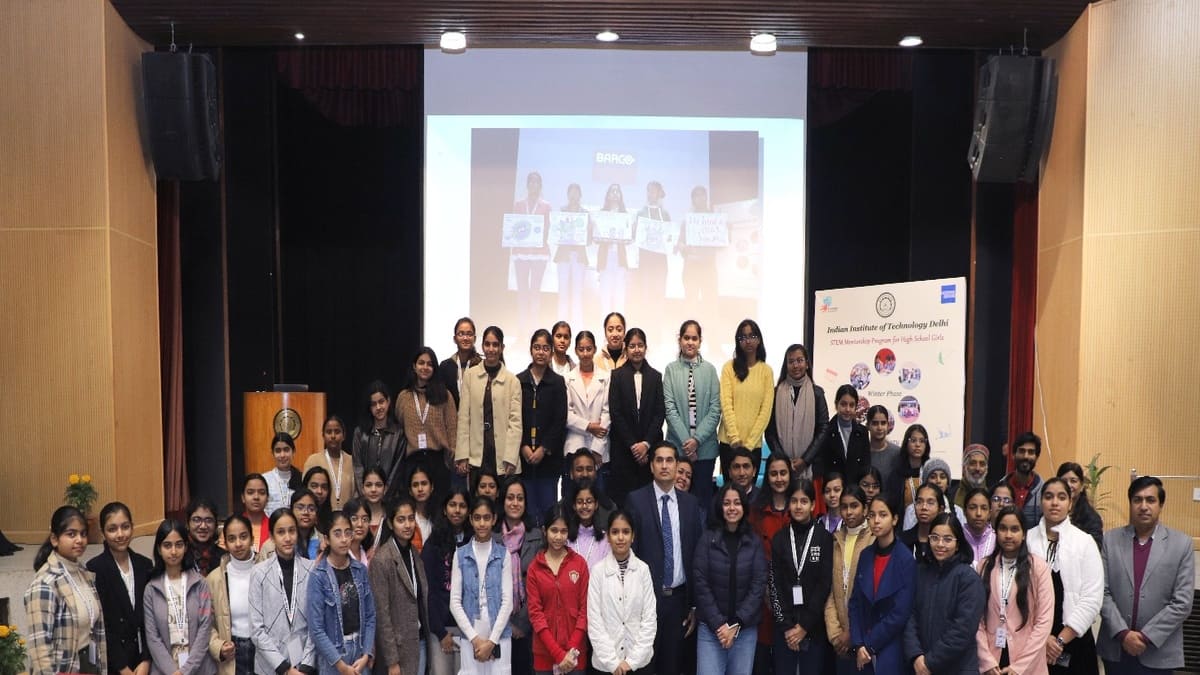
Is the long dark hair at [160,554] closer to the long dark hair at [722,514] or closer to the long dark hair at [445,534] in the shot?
the long dark hair at [445,534]

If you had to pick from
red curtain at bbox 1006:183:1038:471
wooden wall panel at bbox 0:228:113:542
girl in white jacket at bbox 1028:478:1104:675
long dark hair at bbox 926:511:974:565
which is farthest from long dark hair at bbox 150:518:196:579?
red curtain at bbox 1006:183:1038:471

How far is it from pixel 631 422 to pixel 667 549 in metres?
1.05

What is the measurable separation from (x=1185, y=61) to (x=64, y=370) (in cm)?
665

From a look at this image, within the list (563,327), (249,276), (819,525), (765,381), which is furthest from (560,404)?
(249,276)

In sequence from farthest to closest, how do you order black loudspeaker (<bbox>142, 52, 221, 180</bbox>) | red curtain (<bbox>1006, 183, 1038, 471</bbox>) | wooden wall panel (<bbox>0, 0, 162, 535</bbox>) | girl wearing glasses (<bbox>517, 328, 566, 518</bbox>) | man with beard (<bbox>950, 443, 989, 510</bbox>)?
red curtain (<bbox>1006, 183, 1038, 471</bbox>) < black loudspeaker (<bbox>142, 52, 221, 180</bbox>) < wooden wall panel (<bbox>0, 0, 162, 535</bbox>) < girl wearing glasses (<bbox>517, 328, 566, 518</bbox>) < man with beard (<bbox>950, 443, 989, 510</bbox>)

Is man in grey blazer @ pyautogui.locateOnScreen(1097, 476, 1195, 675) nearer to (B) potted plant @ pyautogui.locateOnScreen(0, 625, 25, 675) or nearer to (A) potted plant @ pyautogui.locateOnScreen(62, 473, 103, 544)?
(B) potted plant @ pyautogui.locateOnScreen(0, 625, 25, 675)

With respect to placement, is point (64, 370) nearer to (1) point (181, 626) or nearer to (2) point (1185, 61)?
(1) point (181, 626)

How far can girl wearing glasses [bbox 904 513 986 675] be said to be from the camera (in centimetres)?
392

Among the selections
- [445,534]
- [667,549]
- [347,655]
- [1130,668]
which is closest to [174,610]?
[347,655]

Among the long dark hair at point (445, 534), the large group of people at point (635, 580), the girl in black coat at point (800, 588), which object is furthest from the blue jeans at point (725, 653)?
the long dark hair at point (445, 534)

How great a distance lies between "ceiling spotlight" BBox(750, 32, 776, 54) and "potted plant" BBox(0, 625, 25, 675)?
16.8 ft

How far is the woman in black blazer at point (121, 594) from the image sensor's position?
3926mm

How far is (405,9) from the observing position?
20.3 feet

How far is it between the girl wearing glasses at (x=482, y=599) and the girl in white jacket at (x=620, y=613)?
373 millimetres
